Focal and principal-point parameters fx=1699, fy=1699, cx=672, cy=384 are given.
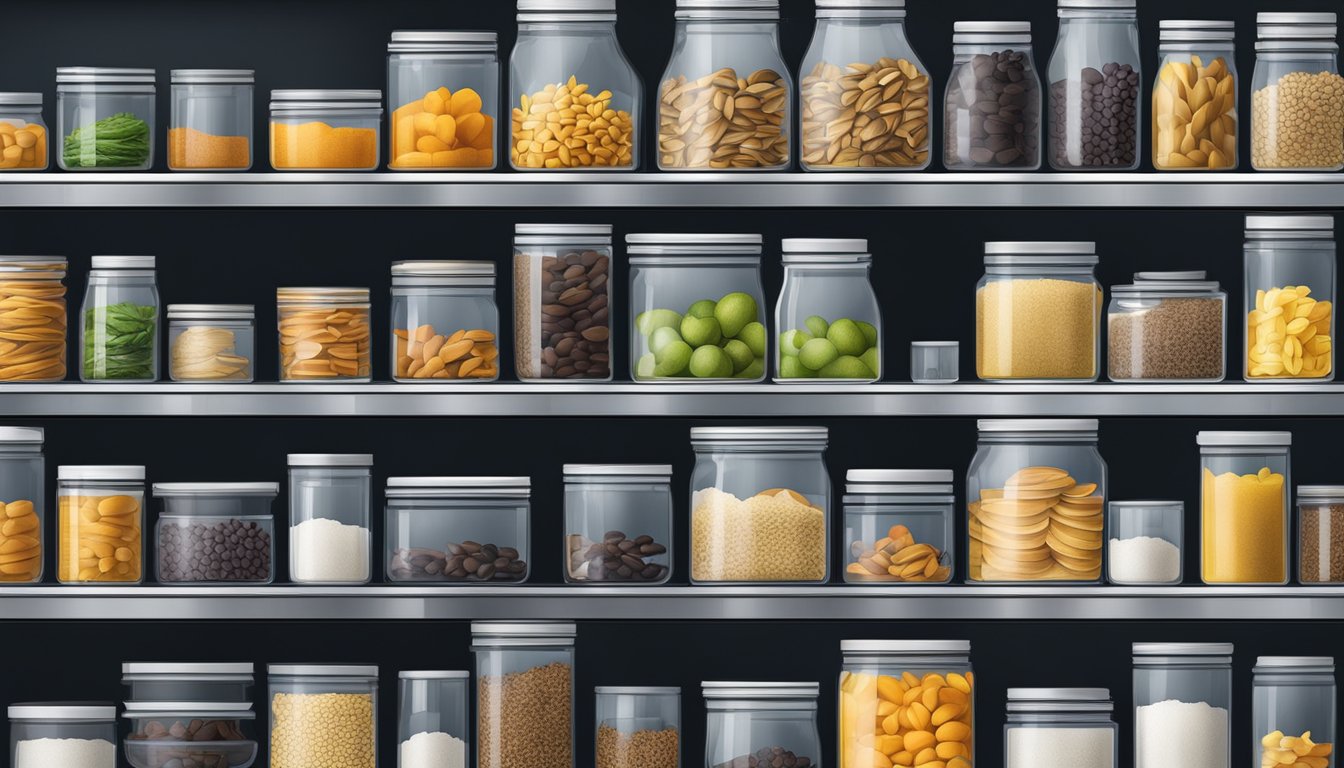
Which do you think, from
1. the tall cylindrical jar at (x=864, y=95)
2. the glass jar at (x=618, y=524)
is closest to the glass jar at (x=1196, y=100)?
the tall cylindrical jar at (x=864, y=95)

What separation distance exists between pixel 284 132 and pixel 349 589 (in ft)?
2.01

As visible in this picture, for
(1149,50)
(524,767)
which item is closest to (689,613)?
(524,767)

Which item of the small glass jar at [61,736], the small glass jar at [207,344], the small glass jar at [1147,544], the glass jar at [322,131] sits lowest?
the small glass jar at [61,736]

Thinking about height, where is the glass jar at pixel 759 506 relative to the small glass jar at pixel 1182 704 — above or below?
above

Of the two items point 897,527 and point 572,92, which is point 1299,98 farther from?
point 572,92

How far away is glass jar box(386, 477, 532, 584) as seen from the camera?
225cm

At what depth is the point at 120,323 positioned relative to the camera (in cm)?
226

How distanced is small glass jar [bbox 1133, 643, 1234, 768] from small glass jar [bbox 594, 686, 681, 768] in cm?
61

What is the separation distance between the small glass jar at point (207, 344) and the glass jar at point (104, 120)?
0.21 meters

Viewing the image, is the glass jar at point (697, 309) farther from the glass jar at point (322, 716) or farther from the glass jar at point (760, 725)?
the glass jar at point (322, 716)

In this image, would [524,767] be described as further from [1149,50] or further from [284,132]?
[1149,50]

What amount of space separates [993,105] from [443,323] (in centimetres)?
78

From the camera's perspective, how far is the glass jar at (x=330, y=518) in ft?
7.34

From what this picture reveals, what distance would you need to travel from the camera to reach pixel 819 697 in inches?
100
